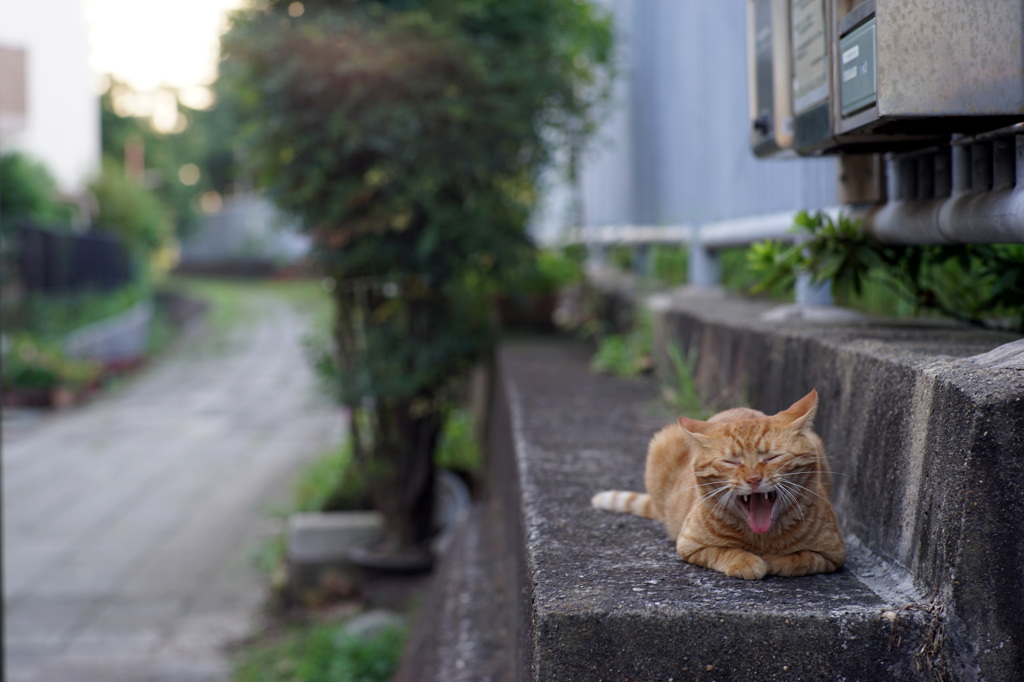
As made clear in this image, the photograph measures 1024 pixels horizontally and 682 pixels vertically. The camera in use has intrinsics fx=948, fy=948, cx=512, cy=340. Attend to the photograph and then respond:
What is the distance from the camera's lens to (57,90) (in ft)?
55.5

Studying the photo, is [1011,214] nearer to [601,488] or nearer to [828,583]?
[828,583]

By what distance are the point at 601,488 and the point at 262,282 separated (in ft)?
92.6

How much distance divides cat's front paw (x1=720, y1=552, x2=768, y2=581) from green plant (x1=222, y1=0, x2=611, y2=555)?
10.5ft

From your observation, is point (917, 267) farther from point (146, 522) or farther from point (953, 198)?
point (146, 522)

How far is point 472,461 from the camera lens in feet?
20.7

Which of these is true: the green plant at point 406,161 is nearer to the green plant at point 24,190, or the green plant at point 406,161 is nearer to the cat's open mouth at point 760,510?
the cat's open mouth at point 760,510

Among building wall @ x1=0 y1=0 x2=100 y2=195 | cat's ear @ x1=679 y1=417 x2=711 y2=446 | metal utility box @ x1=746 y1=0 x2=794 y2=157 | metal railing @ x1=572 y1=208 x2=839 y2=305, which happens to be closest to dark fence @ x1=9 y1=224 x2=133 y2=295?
building wall @ x1=0 y1=0 x2=100 y2=195

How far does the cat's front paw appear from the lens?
1.45 metres

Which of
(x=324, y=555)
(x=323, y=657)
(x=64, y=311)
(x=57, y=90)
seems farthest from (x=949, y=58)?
(x=57, y=90)

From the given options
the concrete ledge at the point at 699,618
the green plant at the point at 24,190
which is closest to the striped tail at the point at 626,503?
the concrete ledge at the point at 699,618

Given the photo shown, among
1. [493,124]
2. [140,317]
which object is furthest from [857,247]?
[140,317]

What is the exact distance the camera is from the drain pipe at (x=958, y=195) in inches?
62.1

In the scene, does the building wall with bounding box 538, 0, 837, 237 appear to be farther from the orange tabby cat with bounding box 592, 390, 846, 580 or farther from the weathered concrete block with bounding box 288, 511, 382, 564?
the weathered concrete block with bounding box 288, 511, 382, 564

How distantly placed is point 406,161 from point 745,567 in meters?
3.33
